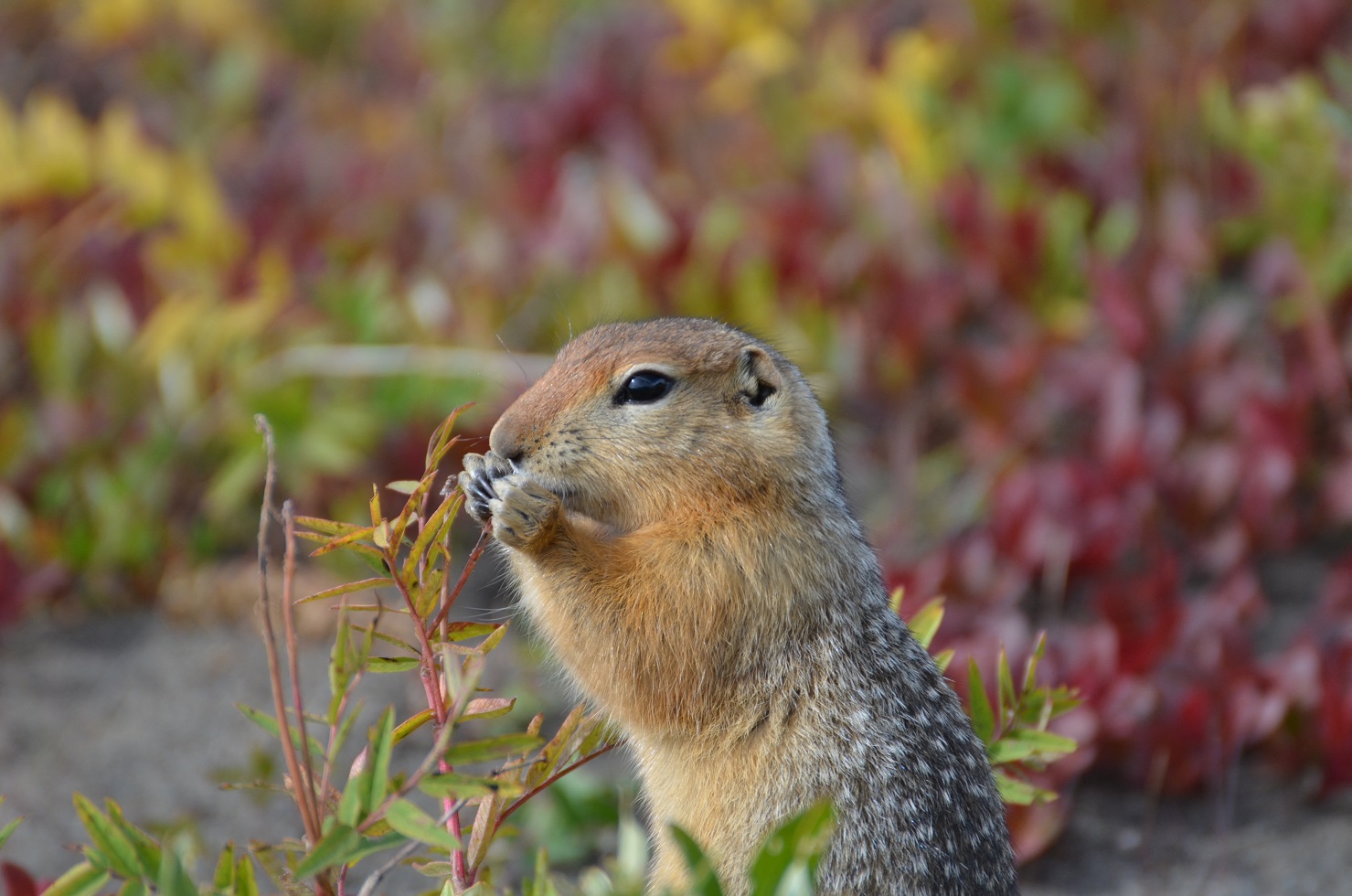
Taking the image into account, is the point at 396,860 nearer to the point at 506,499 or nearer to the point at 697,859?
the point at 697,859

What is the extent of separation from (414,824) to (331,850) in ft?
0.35

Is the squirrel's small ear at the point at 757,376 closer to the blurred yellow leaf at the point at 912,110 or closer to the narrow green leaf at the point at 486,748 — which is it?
the narrow green leaf at the point at 486,748

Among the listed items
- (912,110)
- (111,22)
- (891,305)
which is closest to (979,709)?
(891,305)

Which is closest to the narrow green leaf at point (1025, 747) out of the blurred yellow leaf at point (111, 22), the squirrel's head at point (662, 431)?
the squirrel's head at point (662, 431)

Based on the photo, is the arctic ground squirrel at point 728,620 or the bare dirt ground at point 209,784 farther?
the bare dirt ground at point 209,784

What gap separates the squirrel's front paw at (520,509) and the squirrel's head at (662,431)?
72 millimetres

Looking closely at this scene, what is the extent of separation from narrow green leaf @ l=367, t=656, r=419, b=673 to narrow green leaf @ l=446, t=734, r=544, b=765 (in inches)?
9.9

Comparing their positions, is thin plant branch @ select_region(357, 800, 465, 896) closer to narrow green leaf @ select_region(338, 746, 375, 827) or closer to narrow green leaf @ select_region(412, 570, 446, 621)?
narrow green leaf @ select_region(338, 746, 375, 827)

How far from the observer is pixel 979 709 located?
2.41m

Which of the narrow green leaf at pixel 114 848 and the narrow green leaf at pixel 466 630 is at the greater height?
the narrow green leaf at pixel 466 630

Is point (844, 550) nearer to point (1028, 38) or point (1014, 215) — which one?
point (1014, 215)

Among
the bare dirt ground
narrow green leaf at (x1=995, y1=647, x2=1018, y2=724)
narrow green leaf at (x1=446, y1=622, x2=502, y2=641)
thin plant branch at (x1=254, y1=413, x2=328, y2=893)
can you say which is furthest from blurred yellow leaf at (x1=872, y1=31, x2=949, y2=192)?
thin plant branch at (x1=254, y1=413, x2=328, y2=893)

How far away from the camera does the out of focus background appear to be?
4.15 m

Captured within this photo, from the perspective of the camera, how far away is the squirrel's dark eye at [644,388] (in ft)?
8.23
